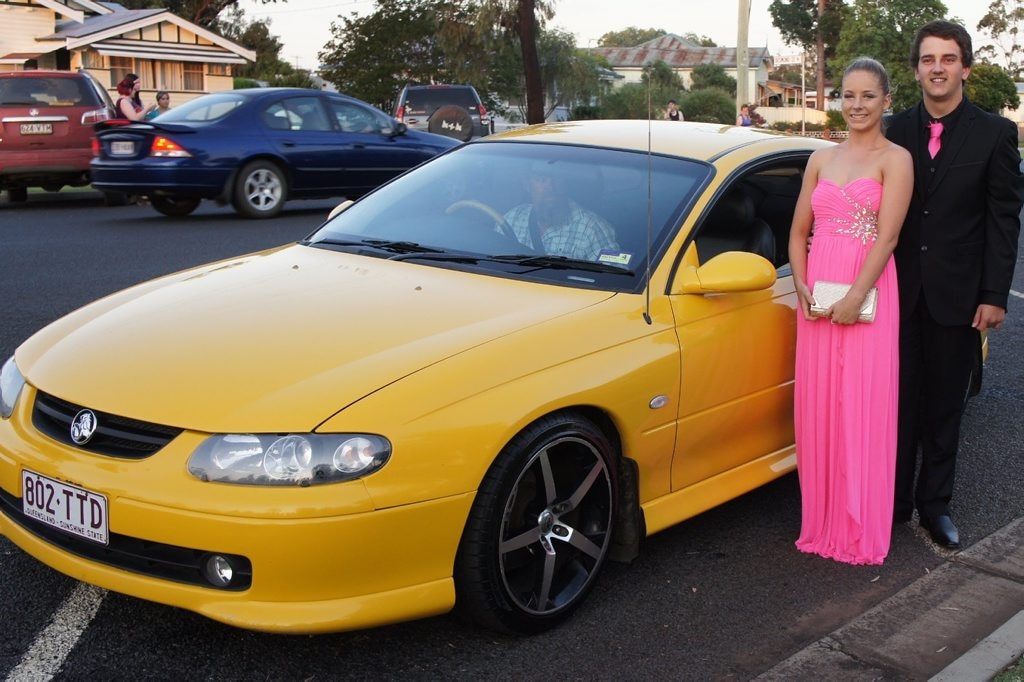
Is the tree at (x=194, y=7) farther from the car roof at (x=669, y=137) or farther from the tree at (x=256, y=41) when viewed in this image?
the car roof at (x=669, y=137)

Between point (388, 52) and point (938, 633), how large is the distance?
1932 inches

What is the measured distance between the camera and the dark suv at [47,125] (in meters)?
15.0

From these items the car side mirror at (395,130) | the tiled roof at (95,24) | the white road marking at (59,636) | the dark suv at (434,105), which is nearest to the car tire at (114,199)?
the car side mirror at (395,130)

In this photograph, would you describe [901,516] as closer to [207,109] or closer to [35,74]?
[207,109]

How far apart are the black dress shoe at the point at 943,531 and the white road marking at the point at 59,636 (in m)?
2.92

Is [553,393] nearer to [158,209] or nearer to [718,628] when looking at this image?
[718,628]

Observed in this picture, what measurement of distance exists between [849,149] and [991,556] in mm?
1539

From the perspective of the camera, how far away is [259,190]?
14133 millimetres

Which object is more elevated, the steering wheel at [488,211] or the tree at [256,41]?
the tree at [256,41]

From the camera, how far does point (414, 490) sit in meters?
3.23

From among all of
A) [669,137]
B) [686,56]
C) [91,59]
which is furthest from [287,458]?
[686,56]

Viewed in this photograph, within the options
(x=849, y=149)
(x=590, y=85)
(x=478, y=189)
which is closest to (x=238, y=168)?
(x=478, y=189)

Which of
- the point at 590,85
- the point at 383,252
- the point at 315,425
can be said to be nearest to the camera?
the point at 315,425

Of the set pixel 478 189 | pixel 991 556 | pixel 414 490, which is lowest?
pixel 991 556
